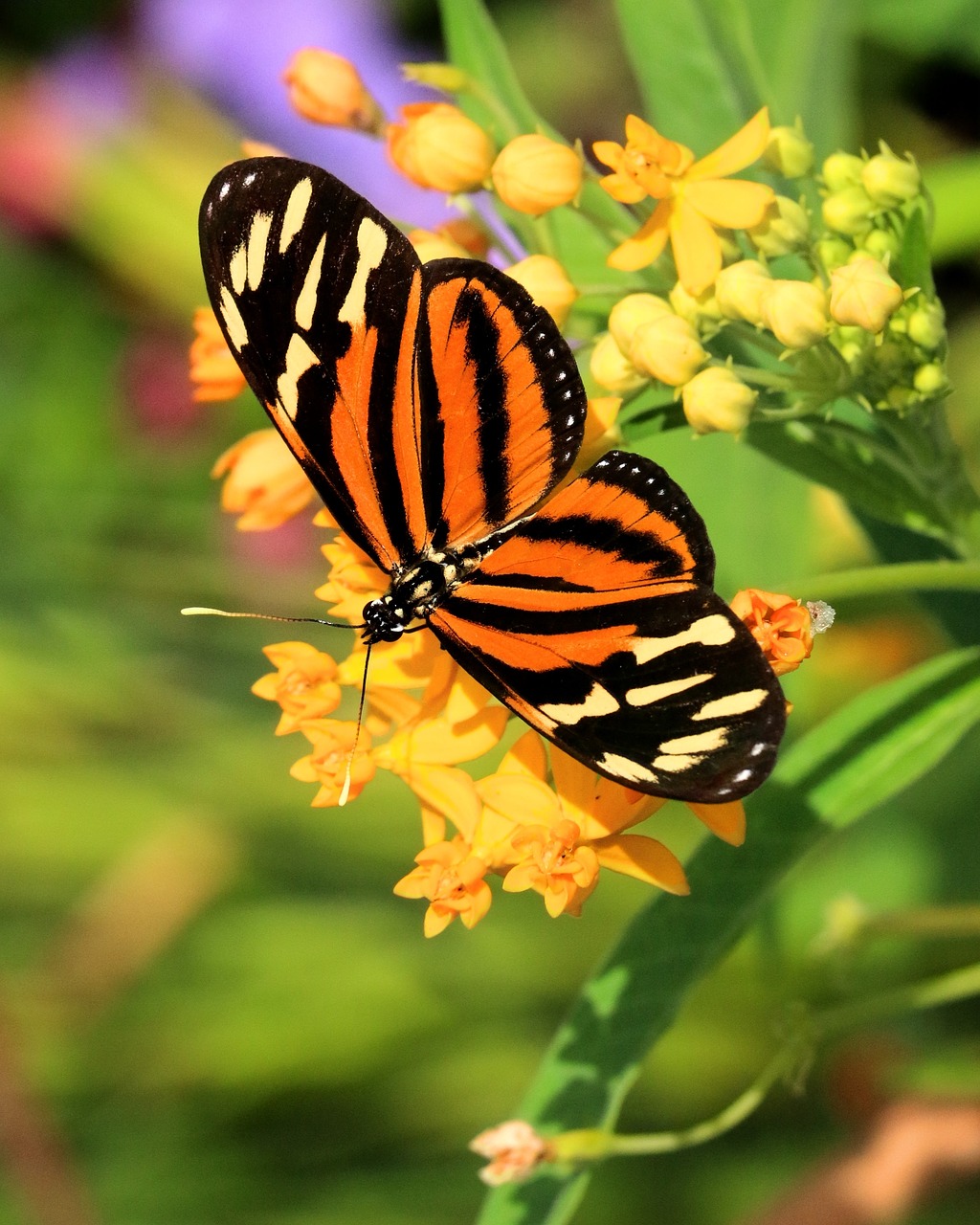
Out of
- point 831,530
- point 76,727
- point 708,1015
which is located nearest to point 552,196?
point 831,530

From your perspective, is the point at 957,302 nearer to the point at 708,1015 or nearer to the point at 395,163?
the point at 708,1015

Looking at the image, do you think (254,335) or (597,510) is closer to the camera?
(597,510)

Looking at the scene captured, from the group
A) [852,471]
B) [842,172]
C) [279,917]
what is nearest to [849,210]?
[842,172]

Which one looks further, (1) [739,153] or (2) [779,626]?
(1) [739,153]

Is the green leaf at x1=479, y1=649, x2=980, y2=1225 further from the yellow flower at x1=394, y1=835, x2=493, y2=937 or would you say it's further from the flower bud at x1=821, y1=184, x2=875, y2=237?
the flower bud at x1=821, y1=184, x2=875, y2=237

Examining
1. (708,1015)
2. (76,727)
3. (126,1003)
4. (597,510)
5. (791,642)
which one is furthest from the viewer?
(76,727)

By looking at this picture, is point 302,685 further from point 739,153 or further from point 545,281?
point 739,153

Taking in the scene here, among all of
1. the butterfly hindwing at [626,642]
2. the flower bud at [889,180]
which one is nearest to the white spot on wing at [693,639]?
the butterfly hindwing at [626,642]
